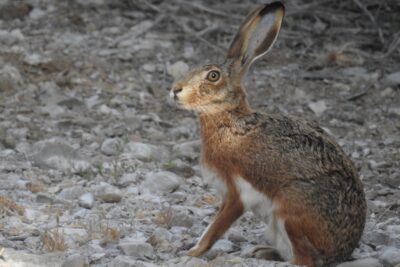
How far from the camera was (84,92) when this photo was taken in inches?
376

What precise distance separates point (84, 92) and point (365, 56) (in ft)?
11.0

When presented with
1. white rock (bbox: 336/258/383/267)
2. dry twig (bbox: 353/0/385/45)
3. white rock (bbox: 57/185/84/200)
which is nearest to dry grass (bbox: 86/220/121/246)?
white rock (bbox: 57/185/84/200)

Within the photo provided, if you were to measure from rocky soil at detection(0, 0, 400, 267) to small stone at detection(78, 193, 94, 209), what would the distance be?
18 mm

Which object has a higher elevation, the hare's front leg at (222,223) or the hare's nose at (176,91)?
the hare's nose at (176,91)

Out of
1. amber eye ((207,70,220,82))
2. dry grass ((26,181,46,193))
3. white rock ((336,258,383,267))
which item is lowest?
dry grass ((26,181,46,193))

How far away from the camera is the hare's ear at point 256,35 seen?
651cm

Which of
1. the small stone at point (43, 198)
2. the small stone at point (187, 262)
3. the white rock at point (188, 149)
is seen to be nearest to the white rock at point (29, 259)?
the small stone at point (187, 262)

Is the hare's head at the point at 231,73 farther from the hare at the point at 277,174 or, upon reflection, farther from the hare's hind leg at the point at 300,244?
the hare's hind leg at the point at 300,244

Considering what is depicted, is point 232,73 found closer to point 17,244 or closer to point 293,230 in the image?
point 293,230

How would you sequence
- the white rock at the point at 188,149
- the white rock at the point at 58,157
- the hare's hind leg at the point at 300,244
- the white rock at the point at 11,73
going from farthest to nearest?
the white rock at the point at 11,73 < the white rock at the point at 188,149 < the white rock at the point at 58,157 < the hare's hind leg at the point at 300,244

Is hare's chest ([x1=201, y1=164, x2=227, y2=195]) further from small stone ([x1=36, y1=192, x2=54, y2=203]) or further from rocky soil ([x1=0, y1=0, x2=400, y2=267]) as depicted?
small stone ([x1=36, y1=192, x2=54, y2=203])

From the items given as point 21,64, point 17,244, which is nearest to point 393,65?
point 21,64

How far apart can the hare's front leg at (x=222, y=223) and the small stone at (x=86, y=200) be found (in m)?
1.15

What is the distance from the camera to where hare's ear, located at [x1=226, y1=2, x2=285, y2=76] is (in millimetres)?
6508
